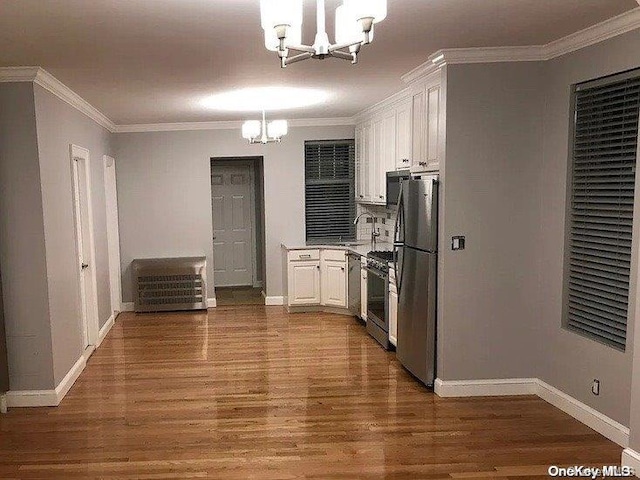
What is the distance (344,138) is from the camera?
23.7 feet

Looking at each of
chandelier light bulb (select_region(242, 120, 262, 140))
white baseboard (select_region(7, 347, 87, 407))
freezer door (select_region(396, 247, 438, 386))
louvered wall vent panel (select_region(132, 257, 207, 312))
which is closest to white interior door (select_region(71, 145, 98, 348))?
white baseboard (select_region(7, 347, 87, 407))

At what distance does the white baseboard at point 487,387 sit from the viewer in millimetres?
3971

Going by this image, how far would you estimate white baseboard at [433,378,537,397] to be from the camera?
3.97m

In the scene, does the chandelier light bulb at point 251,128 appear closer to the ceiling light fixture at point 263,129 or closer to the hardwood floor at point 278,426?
the ceiling light fixture at point 263,129

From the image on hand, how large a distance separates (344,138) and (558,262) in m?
4.09

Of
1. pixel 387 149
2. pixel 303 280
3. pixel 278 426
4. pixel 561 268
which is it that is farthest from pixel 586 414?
pixel 303 280

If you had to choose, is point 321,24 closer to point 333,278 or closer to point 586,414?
point 586,414

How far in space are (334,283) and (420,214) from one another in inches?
109

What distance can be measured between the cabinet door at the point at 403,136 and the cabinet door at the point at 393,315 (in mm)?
1272

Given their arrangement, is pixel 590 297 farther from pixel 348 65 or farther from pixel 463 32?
pixel 348 65

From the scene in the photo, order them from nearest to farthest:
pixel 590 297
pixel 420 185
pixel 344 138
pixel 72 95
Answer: pixel 590 297
pixel 420 185
pixel 72 95
pixel 344 138

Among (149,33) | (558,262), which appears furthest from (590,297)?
(149,33)

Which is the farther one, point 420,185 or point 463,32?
point 420,185

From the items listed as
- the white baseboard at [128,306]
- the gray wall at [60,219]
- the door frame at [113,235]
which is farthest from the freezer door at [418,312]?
the white baseboard at [128,306]
